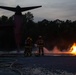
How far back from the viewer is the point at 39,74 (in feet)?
54.3

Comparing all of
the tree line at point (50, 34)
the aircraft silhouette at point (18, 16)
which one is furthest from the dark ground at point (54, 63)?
the tree line at point (50, 34)

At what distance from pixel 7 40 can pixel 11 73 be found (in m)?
61.6

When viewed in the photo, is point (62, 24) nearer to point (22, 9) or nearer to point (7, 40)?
point (7, 40)

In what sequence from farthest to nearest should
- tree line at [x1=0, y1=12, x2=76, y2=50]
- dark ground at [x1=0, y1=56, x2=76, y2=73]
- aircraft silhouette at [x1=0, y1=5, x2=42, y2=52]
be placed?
tree line at [x1=0, y1=12, x2=76, y2=50]
aircraft silhouette at [x1=0, y1=5, x2=42, y2=52]
dark ground at [x1=0, y1=56, x2=76, y2=73]

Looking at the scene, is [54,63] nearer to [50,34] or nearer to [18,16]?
[18,16]

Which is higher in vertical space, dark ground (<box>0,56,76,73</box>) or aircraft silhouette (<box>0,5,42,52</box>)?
aircraft silhouette (<box>0,5,42,52</box>)

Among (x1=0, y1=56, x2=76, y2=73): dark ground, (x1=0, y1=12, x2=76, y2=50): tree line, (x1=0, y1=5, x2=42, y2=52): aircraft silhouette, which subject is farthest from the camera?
(x1=0, y1=12, x2=76, y2=50): tree line

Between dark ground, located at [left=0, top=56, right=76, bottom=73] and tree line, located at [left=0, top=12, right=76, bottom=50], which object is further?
tree line, located at [left=0, top=12, right=76, bottom=50]

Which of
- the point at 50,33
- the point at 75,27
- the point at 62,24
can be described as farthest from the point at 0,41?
the point at 62,24

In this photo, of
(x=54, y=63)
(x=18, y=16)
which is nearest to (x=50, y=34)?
(x=18, y=16)

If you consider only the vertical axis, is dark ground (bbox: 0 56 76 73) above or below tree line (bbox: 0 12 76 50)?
below

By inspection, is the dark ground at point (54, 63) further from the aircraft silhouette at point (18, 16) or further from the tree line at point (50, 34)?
the tree line at point (50, 34)

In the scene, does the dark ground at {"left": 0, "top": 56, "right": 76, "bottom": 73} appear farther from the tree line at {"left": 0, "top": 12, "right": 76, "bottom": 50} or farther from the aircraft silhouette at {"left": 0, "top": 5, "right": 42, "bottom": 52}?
the tree line at {"left": 0, "top": 12, "right": 76, "bottom": 50}

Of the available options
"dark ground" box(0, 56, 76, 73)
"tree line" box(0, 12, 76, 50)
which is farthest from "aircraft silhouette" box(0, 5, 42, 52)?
"tree line" box(0, 12, 76, 50)
